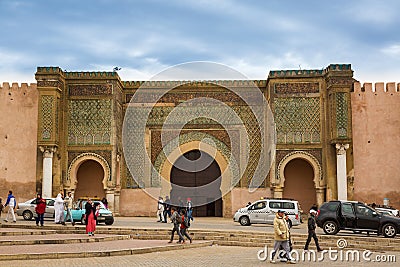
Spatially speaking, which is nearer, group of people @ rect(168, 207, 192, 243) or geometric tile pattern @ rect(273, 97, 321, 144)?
group of people @ rect(168, 207, 192, 243)

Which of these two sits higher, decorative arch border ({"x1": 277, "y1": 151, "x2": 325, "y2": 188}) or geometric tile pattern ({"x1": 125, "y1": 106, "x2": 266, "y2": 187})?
geometric tile pattern ({"x1": 125, "y1": 106, "x2": 266, "y2": 187})

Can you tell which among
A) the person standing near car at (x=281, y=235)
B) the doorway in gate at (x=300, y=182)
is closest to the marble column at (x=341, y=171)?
the doorway in gate at (x=300, y=182)

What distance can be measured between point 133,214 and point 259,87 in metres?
7.55

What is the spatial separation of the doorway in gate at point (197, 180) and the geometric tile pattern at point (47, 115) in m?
5.52

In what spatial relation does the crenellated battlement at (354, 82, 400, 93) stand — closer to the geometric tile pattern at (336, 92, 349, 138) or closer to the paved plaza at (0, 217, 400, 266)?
the geometric tile pattern at (336, 92, 349, 138)

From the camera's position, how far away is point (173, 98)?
2584 centimetres

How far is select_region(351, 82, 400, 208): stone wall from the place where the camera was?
23.4 m

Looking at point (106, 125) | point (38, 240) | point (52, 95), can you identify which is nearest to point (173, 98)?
point (106, 125)

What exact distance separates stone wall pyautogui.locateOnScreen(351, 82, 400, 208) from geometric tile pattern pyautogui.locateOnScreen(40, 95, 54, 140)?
1182 centimetres

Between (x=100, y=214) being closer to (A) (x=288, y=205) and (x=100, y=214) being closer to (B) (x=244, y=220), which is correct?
(B) (x=244, y=220)

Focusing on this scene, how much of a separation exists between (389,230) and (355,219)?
972 mm

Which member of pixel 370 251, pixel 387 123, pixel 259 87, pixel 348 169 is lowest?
pixel 370 251

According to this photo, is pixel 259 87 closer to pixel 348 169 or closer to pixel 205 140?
pixel 205 140

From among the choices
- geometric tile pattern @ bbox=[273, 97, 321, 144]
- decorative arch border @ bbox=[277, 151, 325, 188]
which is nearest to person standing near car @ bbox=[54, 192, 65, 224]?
decorative arch border @ bbox=[277, 151, 325, 188]
